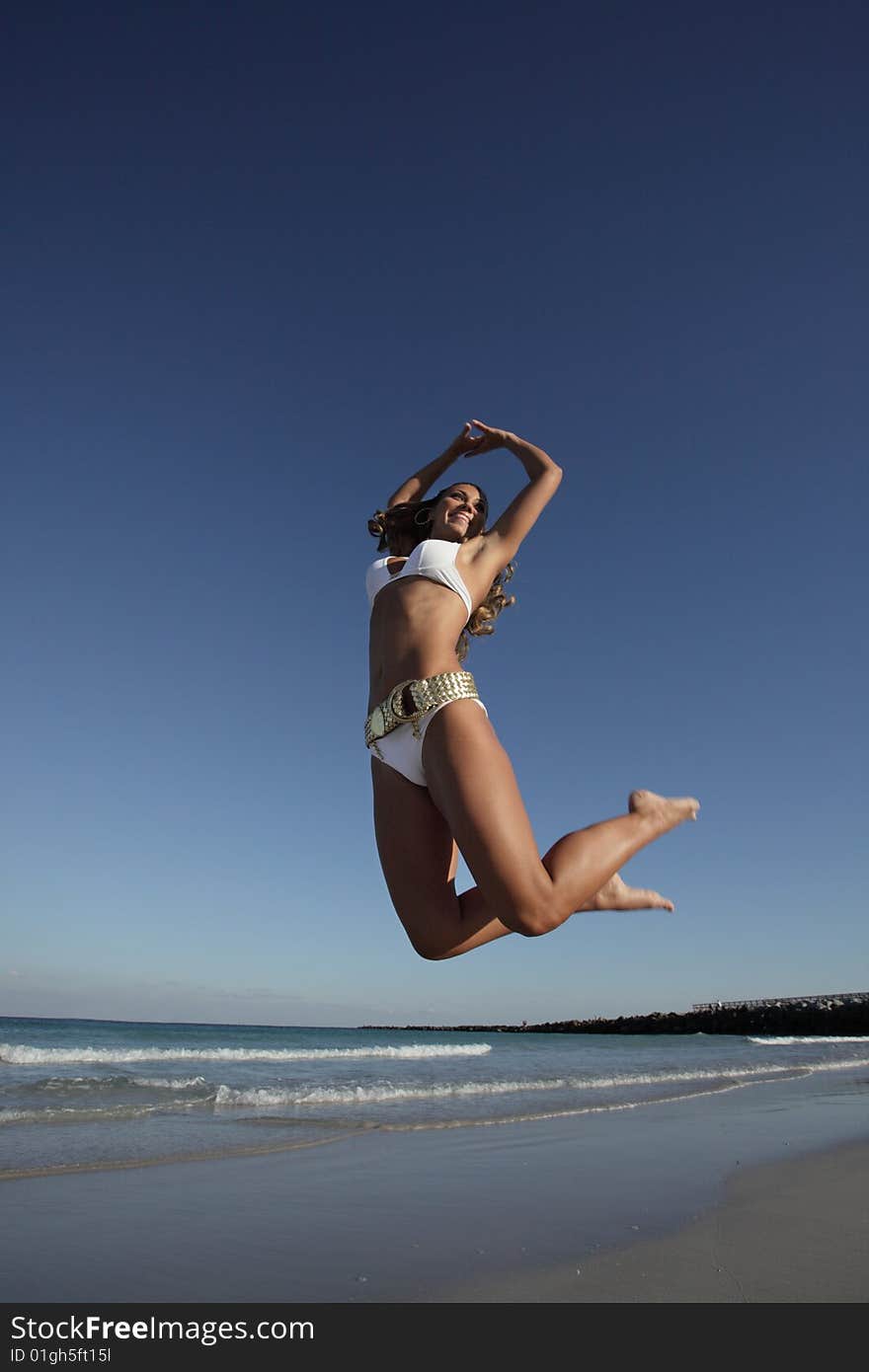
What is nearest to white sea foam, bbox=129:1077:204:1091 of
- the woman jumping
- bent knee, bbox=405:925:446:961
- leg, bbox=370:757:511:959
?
bent knee, bbox=405:925:446:961

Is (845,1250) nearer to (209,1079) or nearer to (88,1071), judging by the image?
(209,1079)

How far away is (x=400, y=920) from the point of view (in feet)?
10.5

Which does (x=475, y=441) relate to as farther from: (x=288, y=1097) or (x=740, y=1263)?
(x=288, y=1097)

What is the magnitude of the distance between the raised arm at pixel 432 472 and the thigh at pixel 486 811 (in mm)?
1436

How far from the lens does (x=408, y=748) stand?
10.1ft

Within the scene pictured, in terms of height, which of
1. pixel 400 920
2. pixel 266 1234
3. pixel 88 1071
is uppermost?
pixel 400 920

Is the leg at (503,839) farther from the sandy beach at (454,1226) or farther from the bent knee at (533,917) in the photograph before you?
the sandy beach at (454,1226)

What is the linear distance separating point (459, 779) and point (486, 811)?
140 millimetres

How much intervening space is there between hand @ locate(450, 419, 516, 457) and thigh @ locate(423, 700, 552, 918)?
5.18ft

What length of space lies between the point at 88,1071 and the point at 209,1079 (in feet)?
6.93

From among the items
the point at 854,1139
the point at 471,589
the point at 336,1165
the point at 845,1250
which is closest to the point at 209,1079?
the point at 336,1165

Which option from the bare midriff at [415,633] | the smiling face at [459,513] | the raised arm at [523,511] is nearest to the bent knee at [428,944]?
the bare midriff at [415,633]

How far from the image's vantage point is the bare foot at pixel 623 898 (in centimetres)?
316

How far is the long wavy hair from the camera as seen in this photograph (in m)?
3.59
